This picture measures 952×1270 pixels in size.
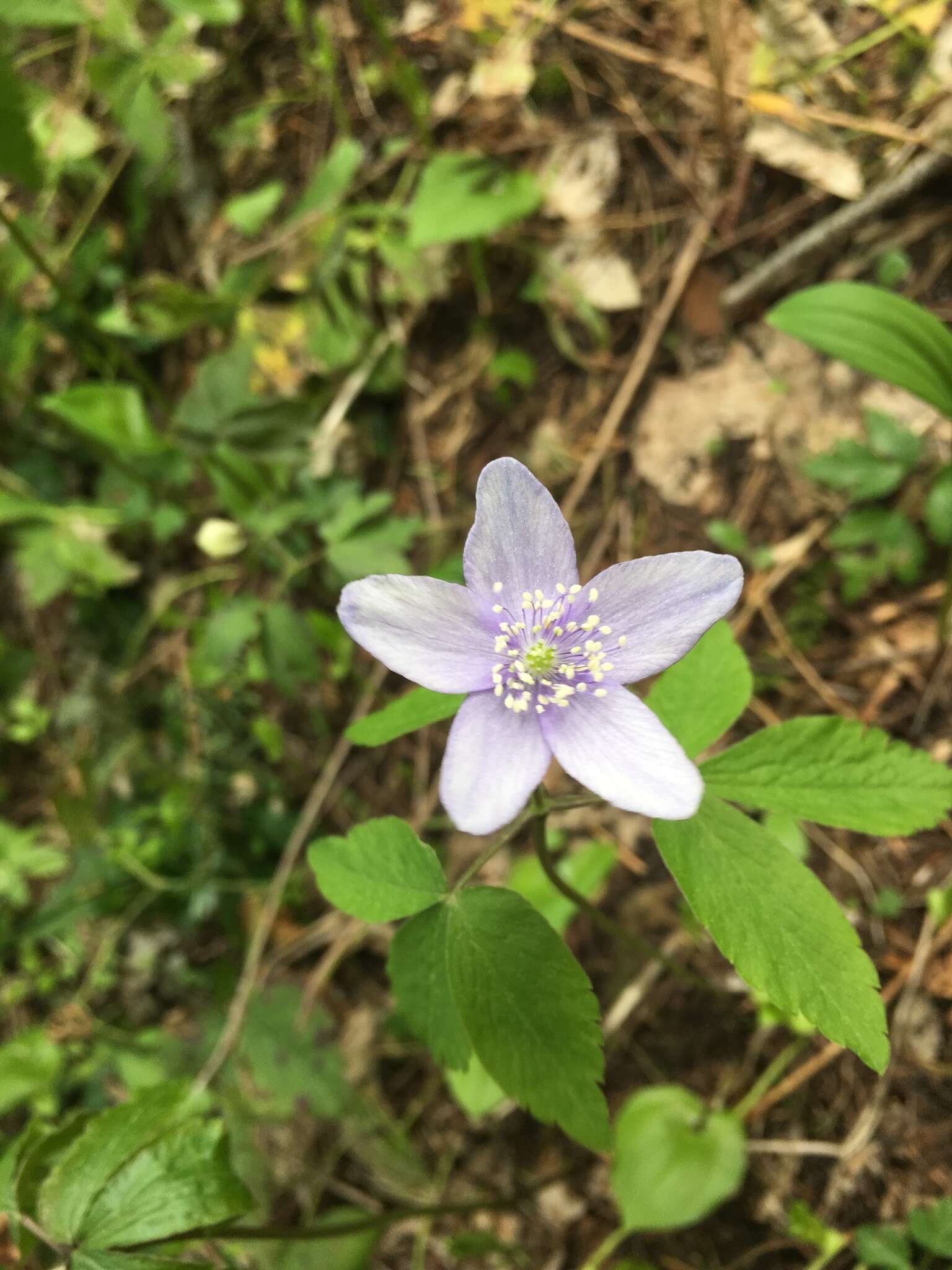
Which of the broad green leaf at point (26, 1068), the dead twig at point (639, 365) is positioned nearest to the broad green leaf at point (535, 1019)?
the dead twig at point (639, 365)

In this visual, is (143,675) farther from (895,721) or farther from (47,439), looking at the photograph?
(895,721)

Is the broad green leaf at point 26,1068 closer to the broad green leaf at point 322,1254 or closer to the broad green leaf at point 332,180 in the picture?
the broad green leaf at point 322,1254

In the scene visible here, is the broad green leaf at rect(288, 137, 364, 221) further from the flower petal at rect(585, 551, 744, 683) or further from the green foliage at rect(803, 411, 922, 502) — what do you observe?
the flower petal at rect(585, 551, 744, 683)

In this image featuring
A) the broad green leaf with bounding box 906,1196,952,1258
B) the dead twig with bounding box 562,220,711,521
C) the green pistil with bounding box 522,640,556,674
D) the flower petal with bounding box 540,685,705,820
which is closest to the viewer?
the flower petal with bounding box 540,685,705,820

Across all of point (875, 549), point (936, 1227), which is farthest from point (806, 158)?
point (936, 1227)

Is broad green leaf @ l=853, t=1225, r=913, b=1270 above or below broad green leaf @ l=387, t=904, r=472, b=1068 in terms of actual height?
below

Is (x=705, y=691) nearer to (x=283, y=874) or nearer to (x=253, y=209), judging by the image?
(x=283, y=874)

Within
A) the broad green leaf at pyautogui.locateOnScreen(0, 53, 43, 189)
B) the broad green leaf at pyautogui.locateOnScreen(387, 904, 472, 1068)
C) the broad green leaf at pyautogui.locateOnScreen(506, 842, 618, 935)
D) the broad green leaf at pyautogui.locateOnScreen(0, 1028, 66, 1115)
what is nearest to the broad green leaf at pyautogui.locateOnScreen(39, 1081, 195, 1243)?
the broad green leaf at pyautogui.locateOnScreen(387, 904, 472, 1068)

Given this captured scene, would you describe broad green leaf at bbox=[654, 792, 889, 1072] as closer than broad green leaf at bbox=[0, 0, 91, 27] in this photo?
Result: Yes
